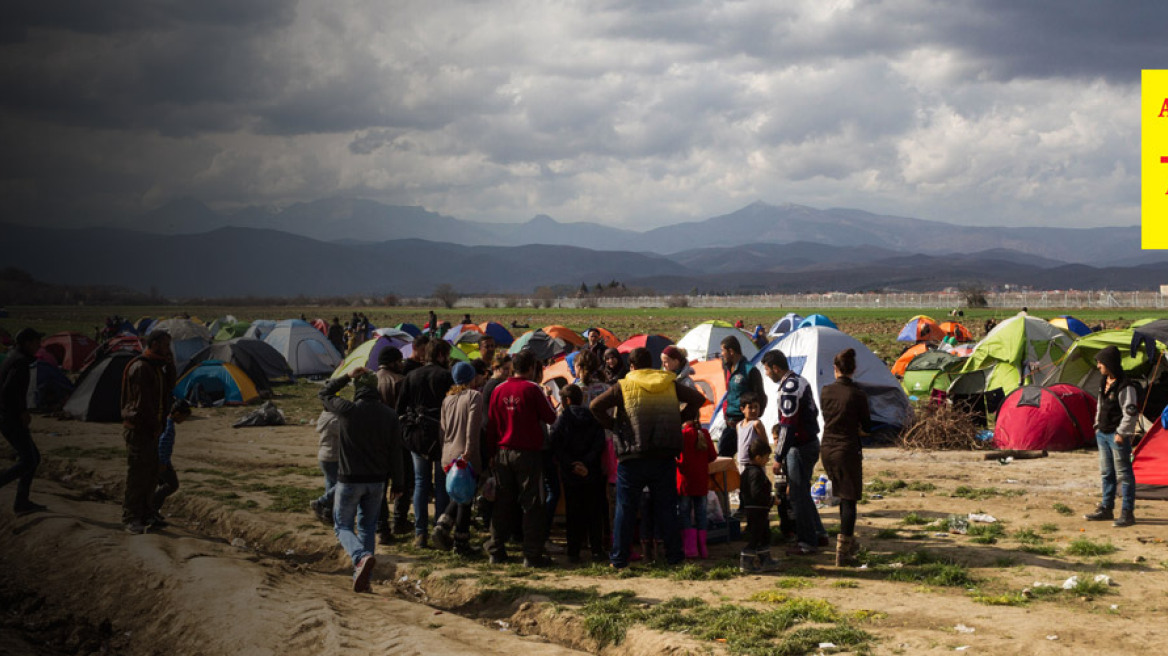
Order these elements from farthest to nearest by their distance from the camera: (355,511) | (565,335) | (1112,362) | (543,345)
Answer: (565,335) → (543,345) → (1112,362) → (355,511)

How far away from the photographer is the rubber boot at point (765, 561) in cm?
787

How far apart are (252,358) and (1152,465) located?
69.0 ft

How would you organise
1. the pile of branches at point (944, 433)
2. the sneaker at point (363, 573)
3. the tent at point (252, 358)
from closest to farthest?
the sneaker at point (363, 573)
the pile of branches at point (944, 433)
the tent at point (252, 358)

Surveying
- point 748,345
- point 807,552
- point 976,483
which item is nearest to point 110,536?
point 807,552

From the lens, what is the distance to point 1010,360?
53.7 feet

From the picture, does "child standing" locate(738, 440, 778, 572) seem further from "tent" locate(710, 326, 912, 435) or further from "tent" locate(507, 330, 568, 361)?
"tent" locate(507, 330, 568, 361)

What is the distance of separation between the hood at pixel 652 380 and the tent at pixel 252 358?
60.1 feet

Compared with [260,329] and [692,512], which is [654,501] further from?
[260,329]

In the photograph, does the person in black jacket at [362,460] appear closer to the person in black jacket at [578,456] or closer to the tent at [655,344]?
the person in black jacket at [578,456]

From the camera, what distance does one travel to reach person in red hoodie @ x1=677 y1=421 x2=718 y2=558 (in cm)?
811


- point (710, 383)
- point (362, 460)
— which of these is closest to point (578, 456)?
point (362, 460)

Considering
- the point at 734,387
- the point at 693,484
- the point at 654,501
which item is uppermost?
the point at 734,387

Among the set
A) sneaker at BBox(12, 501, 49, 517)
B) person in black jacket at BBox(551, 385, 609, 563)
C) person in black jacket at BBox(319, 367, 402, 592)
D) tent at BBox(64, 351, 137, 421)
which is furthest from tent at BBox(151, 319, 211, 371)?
person in black jacket at BBox(551, 385, 609, 563)

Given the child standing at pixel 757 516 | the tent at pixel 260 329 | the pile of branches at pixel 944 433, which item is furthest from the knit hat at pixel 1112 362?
the tent at pixel 260 329
